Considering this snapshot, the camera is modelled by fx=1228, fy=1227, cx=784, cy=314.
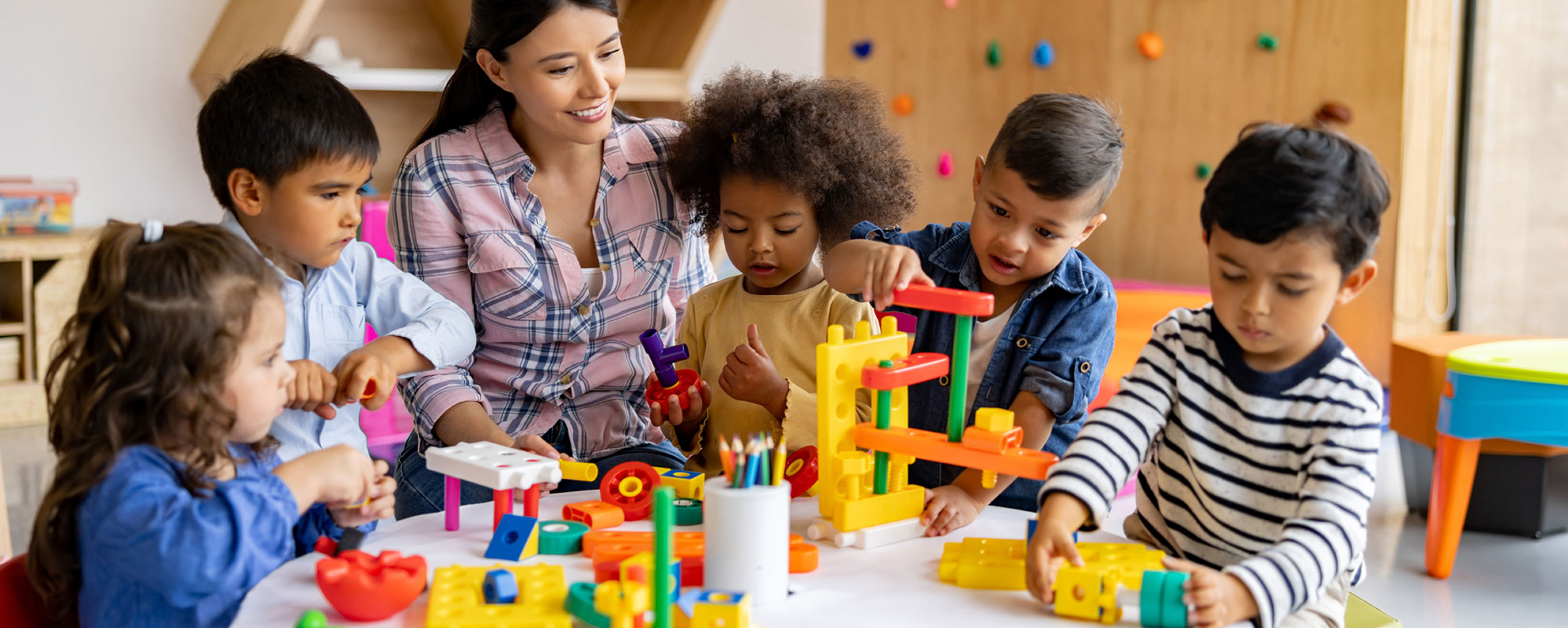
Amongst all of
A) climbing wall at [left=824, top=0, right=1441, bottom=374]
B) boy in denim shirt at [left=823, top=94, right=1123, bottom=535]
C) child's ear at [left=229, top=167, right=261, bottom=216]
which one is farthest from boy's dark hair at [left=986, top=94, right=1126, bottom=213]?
climbing wall at [left=824, top=0, right=1441, bottom=374]

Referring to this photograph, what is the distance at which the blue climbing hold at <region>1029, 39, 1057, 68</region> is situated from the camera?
3.95m

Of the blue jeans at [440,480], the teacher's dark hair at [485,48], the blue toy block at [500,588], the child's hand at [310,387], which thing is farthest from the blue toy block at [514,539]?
the teacher's dark hair at [485,48]

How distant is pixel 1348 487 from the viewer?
3.19 ft

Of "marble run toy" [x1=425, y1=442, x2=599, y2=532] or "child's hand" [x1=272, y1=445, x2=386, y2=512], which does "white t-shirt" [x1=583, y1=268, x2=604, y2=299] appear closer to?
"marble run toy" [x1=425, y1=442, x2=599, y2=532]

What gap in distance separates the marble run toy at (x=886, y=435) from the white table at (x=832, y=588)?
27 mm

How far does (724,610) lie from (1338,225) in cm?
57

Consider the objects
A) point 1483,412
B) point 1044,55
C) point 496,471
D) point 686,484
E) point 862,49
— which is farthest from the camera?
point 862,49

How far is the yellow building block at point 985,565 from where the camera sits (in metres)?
1.00

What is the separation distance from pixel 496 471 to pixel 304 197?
1.36 feet

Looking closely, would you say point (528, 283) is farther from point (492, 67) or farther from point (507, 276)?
point (492, 67)

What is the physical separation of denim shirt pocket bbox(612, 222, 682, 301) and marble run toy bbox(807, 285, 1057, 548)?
1.98 ft

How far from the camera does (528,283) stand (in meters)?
1.62

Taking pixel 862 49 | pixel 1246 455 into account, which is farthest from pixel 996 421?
pixel 862 49

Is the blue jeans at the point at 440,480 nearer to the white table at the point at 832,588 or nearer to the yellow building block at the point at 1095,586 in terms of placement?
the white table at the point at 832,588
